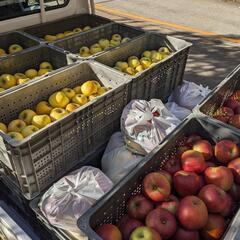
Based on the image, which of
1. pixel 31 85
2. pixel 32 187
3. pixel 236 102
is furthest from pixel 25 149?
pixel 236 102

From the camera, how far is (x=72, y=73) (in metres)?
2.72

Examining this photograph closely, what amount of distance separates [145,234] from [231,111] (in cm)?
145

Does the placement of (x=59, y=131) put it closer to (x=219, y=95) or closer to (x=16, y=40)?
(x=219, y=95)

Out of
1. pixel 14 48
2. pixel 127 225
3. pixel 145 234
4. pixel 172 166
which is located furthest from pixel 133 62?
pixel 145 234

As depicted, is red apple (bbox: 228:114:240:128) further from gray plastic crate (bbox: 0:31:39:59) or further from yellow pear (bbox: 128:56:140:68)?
gray plastic crate (bbox: 0:31:39:59)

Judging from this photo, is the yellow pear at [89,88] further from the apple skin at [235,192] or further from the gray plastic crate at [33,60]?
the apple skin at [235,192]

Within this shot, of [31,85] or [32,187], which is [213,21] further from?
[32,187]

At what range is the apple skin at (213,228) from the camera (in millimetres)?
1664

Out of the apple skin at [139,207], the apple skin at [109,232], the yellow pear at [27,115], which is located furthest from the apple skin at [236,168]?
the yellow pear at [27,115]

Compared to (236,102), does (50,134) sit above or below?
above

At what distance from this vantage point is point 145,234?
154 centimetres

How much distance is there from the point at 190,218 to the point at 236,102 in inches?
57.4

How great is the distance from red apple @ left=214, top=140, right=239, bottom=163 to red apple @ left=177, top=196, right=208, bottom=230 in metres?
0.45

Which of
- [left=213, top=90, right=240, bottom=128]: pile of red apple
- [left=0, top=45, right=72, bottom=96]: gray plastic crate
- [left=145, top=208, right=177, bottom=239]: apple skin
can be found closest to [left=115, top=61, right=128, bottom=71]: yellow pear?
[left=0, top=45, right=72, bottom=96]: gray plastic crate
